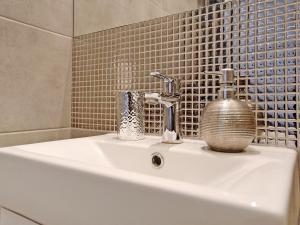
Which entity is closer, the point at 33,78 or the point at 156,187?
the point at 156,187

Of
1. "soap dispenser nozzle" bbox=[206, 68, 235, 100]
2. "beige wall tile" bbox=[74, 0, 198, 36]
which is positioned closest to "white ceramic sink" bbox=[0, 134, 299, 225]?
"soap dispenser nozzle" bbox=[206, 68, 235, 100]

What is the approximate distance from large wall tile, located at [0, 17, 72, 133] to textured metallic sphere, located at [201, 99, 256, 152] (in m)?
0.56

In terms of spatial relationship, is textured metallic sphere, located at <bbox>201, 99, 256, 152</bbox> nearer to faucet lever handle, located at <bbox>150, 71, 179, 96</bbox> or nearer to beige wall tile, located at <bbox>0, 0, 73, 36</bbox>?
faucet lever handle, located at <bbox>150, 71, 179, 96</bbox>

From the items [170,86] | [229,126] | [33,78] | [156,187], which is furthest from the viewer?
[33,78]

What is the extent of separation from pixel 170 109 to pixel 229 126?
183mm

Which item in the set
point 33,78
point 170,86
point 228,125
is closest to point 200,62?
point 170,86

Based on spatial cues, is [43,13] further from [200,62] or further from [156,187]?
[156,187]

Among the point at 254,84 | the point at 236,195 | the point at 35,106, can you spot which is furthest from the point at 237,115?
the point at 35,106

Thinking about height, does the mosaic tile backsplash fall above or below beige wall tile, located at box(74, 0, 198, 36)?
below

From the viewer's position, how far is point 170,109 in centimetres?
63

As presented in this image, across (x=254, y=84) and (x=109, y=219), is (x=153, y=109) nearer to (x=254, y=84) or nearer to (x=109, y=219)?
(x=254, y=84)

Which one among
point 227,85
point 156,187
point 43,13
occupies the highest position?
point 43,13

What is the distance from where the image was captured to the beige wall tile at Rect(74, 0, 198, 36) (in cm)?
75

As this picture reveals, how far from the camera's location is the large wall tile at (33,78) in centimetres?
72
